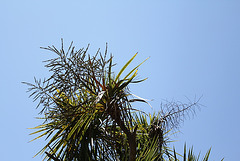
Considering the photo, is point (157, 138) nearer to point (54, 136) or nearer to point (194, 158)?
point (194, 158)

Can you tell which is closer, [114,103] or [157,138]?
[114,103]

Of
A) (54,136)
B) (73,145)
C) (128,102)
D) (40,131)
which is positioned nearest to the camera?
(128,102)

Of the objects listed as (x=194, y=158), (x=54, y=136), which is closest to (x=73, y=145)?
(x=54, y=136)

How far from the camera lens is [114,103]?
7.57 feet

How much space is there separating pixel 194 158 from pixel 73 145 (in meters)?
1.00

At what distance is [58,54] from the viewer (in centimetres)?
245

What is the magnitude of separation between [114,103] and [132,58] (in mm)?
340

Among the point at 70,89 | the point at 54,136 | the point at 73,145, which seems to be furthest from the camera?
the point at 54,136

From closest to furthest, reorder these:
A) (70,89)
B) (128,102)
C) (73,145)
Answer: (128,102) → (70,89) → (73,145)

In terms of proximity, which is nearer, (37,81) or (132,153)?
(132,153)

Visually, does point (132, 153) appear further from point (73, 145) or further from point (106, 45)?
point (106, 45)

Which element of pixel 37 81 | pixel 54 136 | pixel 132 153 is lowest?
pixel 132 153

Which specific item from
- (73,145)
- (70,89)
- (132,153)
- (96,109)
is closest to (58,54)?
(70,89)

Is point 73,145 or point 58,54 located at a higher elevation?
point 58,54
